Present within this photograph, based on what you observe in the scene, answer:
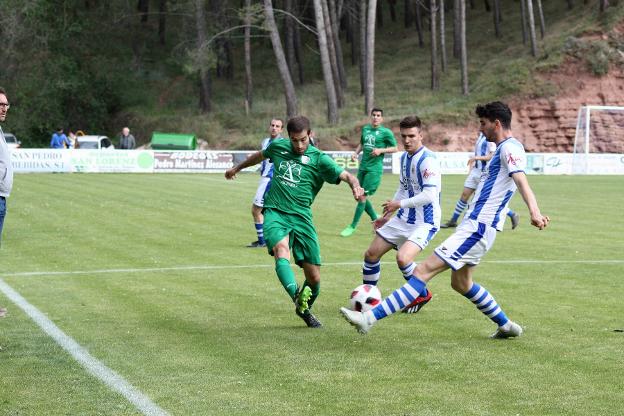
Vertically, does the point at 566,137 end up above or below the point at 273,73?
below

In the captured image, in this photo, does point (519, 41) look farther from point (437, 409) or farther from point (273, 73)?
point (437, 409)

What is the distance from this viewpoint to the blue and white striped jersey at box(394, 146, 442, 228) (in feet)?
32.1

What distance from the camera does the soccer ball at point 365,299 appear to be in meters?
8.71

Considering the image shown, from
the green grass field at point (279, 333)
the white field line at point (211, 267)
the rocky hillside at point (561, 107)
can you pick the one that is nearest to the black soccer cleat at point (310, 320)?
the green grass field at point (279, 333)

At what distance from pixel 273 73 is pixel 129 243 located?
5235 cm

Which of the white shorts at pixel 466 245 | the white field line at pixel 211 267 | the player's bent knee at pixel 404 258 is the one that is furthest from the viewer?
the white field line at pixel 211 267

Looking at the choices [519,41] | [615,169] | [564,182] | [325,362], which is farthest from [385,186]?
[519,41]

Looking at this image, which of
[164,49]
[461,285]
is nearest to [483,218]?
[461,285]

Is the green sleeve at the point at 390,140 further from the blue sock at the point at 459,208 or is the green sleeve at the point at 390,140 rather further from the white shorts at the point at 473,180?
the blue sock at the point at 459,208

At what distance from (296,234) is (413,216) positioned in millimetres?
1276

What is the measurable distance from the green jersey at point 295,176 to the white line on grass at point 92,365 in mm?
2145

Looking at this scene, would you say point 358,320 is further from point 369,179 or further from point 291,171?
point 369,179

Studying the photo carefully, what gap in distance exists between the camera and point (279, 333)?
349 inches

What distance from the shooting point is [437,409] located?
6.24 meters
